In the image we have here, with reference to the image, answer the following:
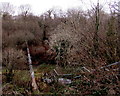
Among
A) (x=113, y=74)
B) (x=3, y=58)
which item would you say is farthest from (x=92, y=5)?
(x=3, y=58)

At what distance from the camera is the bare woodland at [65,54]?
11.8ft

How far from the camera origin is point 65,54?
11898 mm

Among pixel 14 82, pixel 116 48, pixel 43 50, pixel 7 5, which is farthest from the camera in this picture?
pixel 7 5

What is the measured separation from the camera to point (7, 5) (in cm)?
2534

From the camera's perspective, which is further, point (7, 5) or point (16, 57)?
point (7, 5)

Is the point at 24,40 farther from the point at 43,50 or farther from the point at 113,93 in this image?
the point at 113,93

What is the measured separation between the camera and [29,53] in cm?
1684

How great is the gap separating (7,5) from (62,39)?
15.7 metres

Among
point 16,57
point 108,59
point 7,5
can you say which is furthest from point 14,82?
point 7,5

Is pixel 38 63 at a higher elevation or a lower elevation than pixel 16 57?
lower

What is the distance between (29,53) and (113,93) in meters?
14.3

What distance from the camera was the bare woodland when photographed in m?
3.60

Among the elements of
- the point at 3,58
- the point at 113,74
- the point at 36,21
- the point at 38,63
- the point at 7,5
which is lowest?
the point at 38,63

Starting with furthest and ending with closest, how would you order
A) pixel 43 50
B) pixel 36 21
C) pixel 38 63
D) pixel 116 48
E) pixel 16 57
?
pixel 36 21
pixel 43 50
pixel 38 63
pixel 16 57
pixel 116 48
